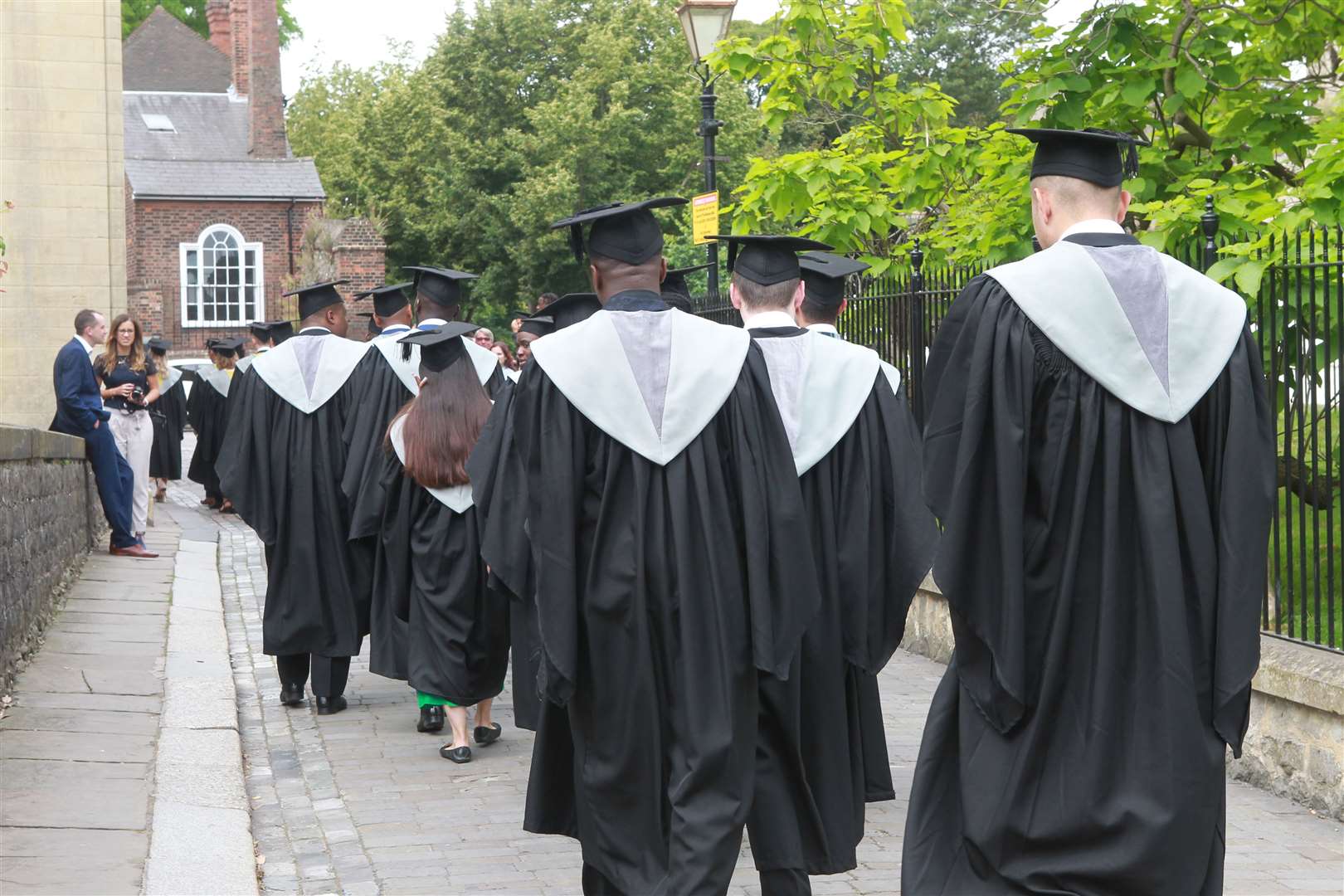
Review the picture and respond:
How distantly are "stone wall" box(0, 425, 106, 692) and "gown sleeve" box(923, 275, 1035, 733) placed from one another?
5.25 metres

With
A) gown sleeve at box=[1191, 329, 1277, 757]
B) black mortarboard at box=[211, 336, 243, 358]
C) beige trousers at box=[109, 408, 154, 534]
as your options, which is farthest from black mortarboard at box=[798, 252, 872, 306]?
black mortarboard at box=[211, 336, 243, 358]

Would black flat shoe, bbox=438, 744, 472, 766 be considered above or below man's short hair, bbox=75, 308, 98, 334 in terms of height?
below

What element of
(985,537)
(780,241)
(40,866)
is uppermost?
(780,241)

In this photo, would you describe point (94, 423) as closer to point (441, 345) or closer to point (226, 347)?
point (441, 345)

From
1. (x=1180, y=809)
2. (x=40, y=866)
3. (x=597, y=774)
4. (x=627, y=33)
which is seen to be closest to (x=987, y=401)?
(x=1180, y=809)

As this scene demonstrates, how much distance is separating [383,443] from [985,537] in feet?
14.7

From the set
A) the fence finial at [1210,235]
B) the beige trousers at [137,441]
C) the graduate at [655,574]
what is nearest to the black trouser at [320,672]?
the graduate at [655,574]

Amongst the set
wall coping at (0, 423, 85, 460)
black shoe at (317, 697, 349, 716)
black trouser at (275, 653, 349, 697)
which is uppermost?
wall coping at (0, 423, 85, 460)

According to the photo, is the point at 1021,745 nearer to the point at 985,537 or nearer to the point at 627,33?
the point at 985,537

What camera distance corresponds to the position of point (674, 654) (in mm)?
4434

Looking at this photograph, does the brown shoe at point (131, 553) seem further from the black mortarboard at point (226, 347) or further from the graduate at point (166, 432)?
the black mortarboard at point (226, 347)

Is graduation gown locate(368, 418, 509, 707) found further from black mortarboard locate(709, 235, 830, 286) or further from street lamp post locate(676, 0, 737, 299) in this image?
street lamp post locate(676, 0, 737, 299)

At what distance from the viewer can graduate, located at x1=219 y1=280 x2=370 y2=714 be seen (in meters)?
8.47

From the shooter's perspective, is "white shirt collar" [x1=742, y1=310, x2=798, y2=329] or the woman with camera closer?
"white shirt collar" [x1=742, y1=310, x2=798, y2=329]
